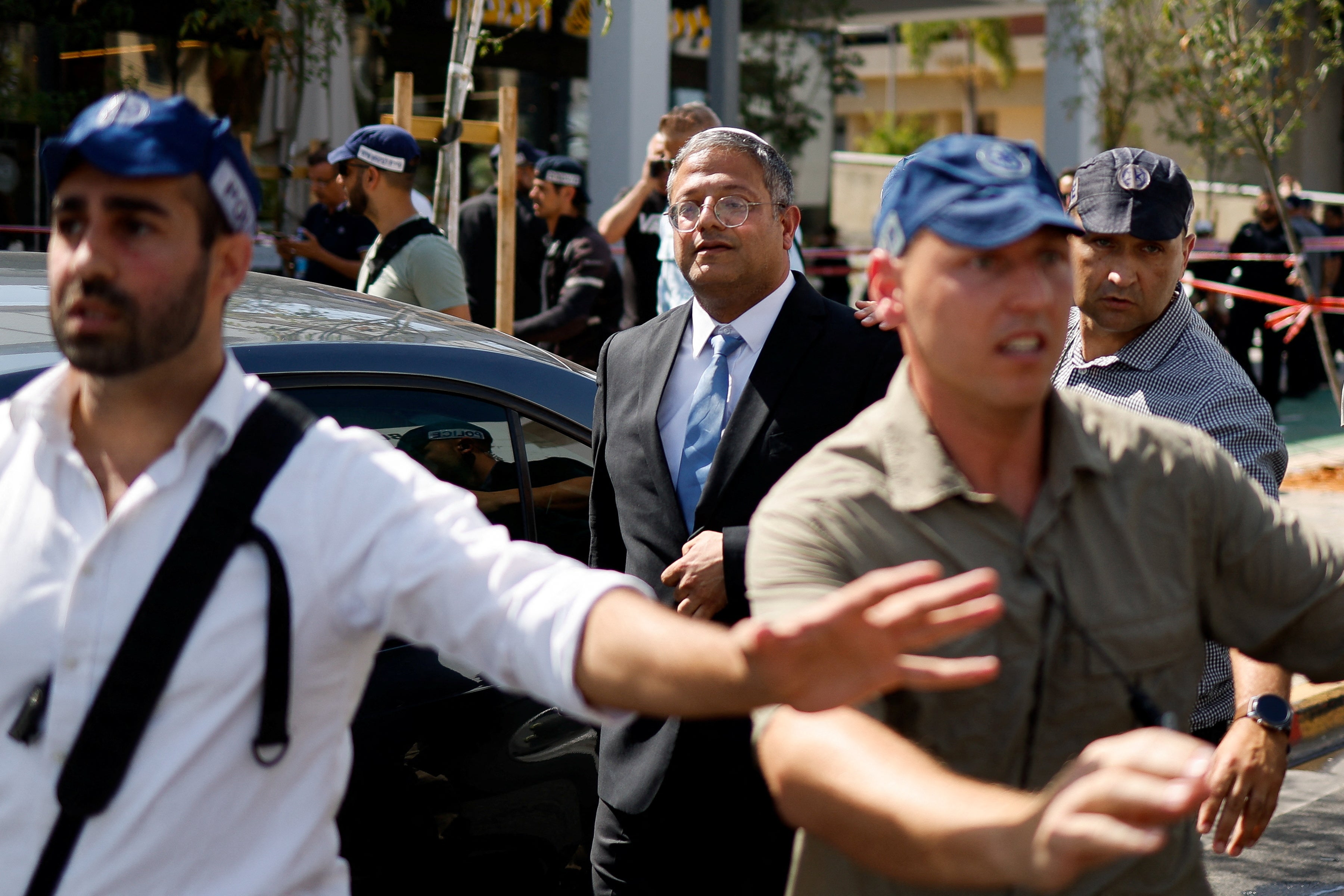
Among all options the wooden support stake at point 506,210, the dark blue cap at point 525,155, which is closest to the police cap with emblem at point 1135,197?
the wooden support stake at point 506,210

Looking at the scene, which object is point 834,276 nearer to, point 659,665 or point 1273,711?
point 1273,711

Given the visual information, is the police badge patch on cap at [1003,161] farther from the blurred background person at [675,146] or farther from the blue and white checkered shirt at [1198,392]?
the blurred background person at [675,146]

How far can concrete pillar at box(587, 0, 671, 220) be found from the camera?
1327cm

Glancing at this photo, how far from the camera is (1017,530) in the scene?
5.87 feet

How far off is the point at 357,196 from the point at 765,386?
338 cm

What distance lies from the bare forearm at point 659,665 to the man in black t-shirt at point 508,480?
1.70 meters

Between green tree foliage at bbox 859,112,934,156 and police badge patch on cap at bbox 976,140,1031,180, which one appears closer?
police badge patch on cap at bbox 976,140,1031,180

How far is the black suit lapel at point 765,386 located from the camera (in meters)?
3.09

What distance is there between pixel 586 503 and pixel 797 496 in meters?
1.86

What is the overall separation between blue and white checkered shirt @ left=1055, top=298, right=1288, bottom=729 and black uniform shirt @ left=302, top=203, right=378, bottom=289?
5081mm

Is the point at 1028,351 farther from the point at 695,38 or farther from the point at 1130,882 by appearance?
the point at 695,38

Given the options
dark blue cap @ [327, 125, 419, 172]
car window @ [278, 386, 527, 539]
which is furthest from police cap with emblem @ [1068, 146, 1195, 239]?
dark blue cap @ [327, 125, 419, 172]

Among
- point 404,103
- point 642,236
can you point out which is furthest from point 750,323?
point 642,236

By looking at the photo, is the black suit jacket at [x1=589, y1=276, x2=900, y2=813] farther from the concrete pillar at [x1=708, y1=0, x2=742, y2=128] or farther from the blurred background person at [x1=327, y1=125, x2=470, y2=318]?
the concrete pillar at [x1=708, y1=0, x2=742, y2=128]
